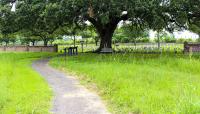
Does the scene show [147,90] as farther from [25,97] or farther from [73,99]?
[25,97]

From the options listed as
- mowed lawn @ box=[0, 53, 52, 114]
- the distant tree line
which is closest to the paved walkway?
mowed lawn @ box=[0, 53, 52, 114]

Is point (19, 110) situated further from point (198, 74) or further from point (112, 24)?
point (112, 24)

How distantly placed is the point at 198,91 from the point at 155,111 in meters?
1.93

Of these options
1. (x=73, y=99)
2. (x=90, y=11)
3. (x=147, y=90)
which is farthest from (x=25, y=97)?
(x=90, y=11)

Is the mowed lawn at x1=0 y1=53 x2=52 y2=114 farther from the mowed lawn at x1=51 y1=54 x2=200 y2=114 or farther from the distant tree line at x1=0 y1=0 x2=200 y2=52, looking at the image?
the distant tree line at x1=0 y1=0 x2=200 y2=52

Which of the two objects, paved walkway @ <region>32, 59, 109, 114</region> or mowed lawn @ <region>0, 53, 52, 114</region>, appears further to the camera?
paved walkway @ <region>32, 59, 109, 114</region>

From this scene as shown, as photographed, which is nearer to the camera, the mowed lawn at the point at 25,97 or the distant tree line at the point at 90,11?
the mowed lawn at the point at 25,97

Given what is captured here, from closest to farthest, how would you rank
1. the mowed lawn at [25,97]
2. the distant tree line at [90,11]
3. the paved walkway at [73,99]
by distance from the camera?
the mowed lawn at [25,97]
the paved walkway at [73,99]
the distant tree line at [90,11]

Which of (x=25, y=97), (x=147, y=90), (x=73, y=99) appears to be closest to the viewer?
(x=147, y=90)

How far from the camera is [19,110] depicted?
995 cm

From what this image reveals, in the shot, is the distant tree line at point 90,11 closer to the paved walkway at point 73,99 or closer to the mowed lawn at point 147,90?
the mowed lawn at point 147,90

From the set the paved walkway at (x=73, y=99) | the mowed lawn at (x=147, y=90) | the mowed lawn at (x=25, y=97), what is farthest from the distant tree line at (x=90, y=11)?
the mowed lawn at (x=25, y=97)

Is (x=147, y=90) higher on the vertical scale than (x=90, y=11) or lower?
lower

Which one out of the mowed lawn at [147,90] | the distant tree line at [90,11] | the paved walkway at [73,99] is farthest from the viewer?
the distant tree line at [90,11]
